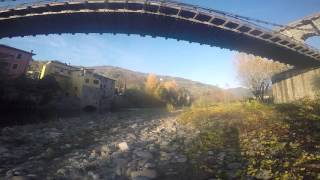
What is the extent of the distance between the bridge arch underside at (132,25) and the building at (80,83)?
17600mm

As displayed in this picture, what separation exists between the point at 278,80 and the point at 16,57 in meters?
34.7

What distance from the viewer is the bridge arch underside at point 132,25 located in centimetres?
2327

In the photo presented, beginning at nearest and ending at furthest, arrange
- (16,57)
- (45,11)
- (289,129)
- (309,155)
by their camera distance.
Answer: (309,155) < (289,129) < (45,11) < (16,57)

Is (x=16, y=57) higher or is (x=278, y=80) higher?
(x=16, y=57)

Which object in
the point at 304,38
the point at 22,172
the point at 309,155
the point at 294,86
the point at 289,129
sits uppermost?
the point at 304,38

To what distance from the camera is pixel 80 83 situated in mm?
45531

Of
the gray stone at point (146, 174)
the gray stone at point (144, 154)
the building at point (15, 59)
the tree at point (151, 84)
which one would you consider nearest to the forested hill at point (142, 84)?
the tree at point (151, 84)

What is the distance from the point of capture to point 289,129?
12742 millimetres

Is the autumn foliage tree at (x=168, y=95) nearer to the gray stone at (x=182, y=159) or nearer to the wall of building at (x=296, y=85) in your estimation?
the wall of building at (x=296, y=85)

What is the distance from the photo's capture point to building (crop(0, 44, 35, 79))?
38094 millimetres

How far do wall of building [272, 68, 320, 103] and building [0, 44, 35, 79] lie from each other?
33020mm

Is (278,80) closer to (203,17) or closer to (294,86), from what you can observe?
(294,86)

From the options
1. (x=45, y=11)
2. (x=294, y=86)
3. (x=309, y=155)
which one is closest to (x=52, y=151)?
(x=309, y=155)

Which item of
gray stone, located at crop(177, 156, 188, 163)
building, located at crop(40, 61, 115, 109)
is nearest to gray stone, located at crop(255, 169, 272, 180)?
gray stone, located at crop(177, 156, 188, 163)
